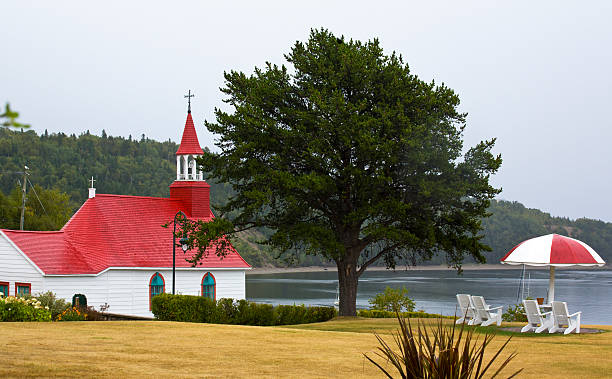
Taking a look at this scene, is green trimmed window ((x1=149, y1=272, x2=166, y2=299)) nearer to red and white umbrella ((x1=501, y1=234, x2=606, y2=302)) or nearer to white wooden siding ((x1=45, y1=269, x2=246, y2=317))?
white wooden siding ((x1=45, y1=269, x2=246, y2=317))

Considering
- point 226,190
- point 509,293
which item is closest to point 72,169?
point 226,190

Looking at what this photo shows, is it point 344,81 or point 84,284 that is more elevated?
point 344,81

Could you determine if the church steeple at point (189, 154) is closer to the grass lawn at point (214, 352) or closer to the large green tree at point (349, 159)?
the large green tree at point (349, 159)

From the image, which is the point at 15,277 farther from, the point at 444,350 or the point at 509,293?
the point at 509,293

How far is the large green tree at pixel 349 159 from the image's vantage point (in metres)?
27.2

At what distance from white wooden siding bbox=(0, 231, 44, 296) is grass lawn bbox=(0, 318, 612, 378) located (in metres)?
15.4

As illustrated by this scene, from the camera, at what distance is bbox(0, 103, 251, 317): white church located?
33188mm

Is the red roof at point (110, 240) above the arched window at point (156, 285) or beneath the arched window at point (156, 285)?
above

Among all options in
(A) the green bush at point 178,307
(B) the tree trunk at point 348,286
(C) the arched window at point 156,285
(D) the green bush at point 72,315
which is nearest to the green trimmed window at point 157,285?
(C) the arched window at point 156,285

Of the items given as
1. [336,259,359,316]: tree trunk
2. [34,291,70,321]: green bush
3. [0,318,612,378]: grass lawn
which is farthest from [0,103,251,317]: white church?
[0,318,612,378]: grass lawn

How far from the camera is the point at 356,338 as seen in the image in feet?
58.1

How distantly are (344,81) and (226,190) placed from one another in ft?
360

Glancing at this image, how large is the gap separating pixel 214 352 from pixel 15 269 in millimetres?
22512

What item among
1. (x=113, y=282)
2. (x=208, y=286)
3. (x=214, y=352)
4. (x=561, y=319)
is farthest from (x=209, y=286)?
(x=214, y=352)
